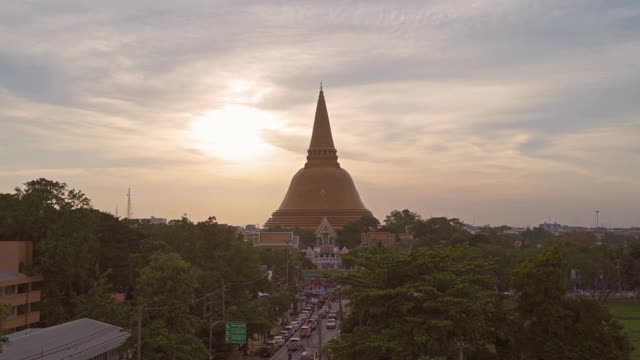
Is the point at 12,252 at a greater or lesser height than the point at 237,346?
greater

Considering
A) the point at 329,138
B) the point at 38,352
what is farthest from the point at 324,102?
the point at 38,352

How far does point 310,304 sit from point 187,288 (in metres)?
43.8

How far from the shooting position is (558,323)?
1153 inches

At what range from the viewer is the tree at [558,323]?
94.8ft

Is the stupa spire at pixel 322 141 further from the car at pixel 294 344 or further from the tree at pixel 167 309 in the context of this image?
the tree at pixel 167 309

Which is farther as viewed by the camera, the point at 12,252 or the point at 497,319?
the point at 12,252

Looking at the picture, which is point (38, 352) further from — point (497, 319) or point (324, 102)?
point (324, 102)

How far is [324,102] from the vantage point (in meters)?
132

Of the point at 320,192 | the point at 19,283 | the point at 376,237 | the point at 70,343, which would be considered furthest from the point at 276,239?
the point at 70,343

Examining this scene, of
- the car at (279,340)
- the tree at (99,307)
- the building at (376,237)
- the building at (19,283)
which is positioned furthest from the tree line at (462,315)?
the building at (376,237)

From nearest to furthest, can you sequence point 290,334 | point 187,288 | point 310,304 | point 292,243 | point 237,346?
1. point 187,288
2. point 237,346
3. point 290,334
4. point 310,304
5. point 292,243

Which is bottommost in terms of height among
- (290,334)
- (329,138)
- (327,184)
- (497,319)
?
(290,334)

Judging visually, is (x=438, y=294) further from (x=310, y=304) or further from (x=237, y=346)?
(x=310, y=304)

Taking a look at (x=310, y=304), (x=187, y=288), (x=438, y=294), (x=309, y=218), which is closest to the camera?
(x=438, y=294)
